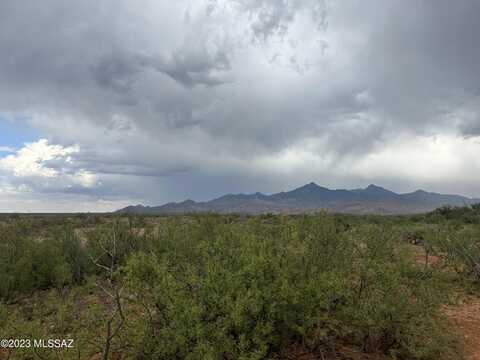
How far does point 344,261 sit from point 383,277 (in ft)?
2.69

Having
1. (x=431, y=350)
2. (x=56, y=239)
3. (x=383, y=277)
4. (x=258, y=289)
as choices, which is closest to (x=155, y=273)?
(x=258, y=289)

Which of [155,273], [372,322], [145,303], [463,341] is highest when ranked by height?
[155,273]

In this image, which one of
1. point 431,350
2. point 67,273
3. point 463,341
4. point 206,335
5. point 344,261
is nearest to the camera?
point 206,335

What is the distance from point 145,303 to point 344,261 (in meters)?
4.07

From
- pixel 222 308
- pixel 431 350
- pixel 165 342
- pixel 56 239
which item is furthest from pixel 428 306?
pixel 56 239

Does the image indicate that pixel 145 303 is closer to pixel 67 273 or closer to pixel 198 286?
pixel 198 286

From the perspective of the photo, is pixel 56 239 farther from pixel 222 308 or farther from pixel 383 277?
pixel 383 277

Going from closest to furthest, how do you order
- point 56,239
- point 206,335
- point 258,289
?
point 206,335, point 258,289, point 56,239

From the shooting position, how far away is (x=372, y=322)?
23.8 feet

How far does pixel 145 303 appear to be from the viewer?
7133 mm

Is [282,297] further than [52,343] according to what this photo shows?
Yes

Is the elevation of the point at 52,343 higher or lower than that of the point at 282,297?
lower

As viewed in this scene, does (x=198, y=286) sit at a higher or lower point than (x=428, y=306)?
higher

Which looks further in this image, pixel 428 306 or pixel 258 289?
pixel 428 306
